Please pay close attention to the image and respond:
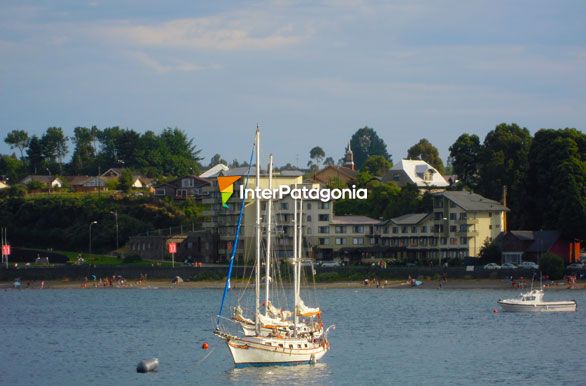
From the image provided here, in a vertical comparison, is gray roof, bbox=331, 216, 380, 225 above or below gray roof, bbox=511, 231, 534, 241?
above

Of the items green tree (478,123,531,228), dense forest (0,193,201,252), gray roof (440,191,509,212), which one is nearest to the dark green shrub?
dense forest (0,193,201,252)

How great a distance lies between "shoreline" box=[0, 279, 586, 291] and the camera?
123m

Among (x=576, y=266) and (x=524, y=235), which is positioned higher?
(x=524, y=235)

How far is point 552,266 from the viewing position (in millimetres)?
123250

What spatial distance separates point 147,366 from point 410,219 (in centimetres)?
8631

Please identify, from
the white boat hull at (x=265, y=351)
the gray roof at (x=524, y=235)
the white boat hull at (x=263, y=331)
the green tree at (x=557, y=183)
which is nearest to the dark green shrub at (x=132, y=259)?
the gray roof at (x=524, y=235)

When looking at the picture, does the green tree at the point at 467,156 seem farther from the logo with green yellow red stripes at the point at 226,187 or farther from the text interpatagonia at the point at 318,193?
the logo with green yellow red stripes at the point at 226,187

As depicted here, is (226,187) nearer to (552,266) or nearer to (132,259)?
(132,259)

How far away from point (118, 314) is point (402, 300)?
2803 cm

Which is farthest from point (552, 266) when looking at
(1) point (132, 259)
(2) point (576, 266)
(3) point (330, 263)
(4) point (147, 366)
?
(4) point (147, 366)

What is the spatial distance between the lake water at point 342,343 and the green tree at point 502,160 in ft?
124

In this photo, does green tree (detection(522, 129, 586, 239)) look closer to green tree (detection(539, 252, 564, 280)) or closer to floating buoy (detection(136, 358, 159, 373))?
green tree (detection(539, 252, 564, 280))

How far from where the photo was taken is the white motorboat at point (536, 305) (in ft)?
330

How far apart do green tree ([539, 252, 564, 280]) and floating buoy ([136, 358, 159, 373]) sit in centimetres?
6568
